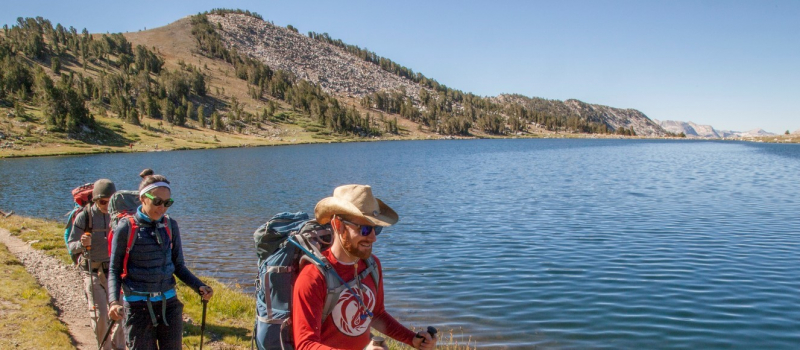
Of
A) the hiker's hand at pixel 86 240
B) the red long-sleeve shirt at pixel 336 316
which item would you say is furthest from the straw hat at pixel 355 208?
the hiker's hand at pixel 86 240

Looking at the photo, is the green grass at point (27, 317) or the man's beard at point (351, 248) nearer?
the man's beard at point (351, 248)

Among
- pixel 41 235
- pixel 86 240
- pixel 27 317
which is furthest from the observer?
pixel 41 235

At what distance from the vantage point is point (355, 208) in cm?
407

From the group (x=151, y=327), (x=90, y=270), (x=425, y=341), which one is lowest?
(x=151, y=327)

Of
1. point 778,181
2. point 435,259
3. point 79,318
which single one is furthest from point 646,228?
point 778,181

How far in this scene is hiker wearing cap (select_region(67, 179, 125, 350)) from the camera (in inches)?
344

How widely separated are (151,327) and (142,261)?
2.94 feet

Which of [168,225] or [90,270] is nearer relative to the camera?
[168,225]

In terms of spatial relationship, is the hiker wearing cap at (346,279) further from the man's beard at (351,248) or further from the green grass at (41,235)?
the green grass at (41,235)

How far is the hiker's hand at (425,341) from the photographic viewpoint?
449 cm

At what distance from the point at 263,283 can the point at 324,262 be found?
97cm

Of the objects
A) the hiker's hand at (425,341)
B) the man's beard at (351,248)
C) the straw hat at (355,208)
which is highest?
the straw hat at (355,208)

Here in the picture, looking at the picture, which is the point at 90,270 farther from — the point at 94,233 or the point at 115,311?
the point at 115,311

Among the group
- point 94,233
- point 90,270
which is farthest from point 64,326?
point 94,233
